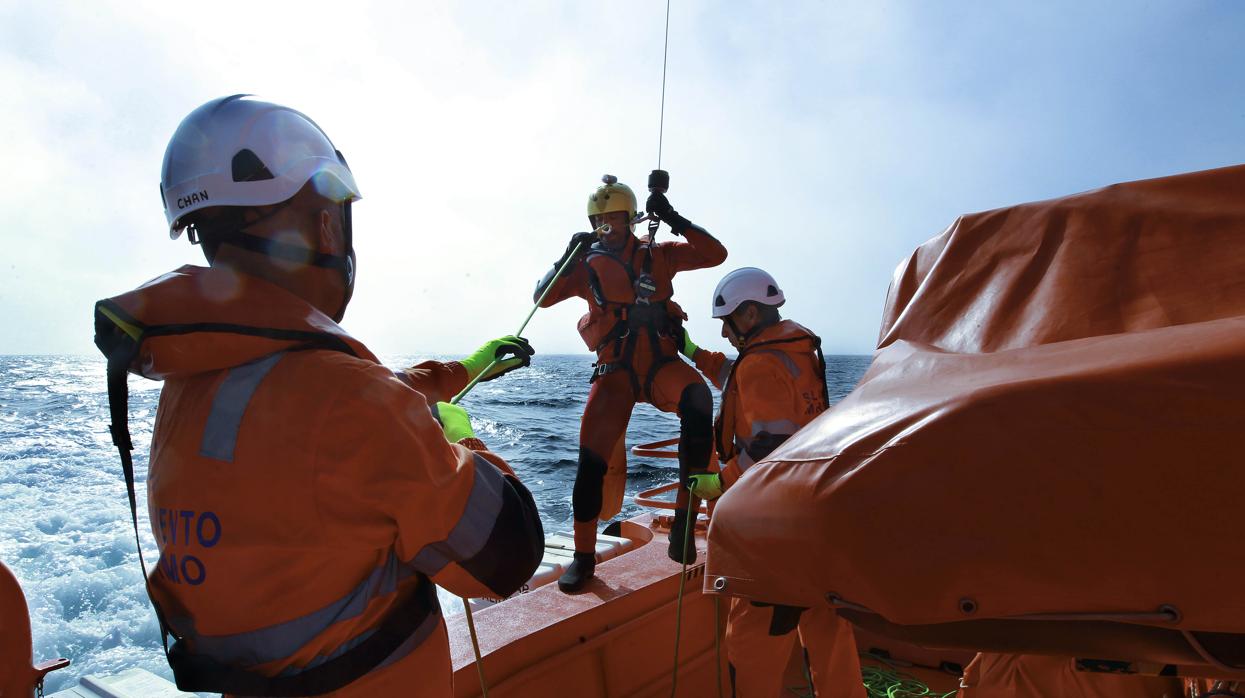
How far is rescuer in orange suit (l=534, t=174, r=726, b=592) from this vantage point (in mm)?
4074

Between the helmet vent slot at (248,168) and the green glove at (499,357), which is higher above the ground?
the helmet vent slot at (248,168)

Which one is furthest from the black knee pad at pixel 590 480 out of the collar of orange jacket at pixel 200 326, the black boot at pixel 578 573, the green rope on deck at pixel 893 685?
the collar of orange jacket at pixel 200 326

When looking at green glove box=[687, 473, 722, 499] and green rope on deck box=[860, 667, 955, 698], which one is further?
green rope on deck box=[860, 667, 955, 698]

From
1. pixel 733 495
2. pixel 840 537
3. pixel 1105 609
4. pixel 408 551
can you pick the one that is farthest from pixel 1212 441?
pixel 408 551

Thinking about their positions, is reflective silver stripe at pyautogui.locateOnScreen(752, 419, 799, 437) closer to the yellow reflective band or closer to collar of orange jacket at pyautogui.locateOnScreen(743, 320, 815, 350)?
collar of orange jacket at pyautogui.locateOnScreen(743, 320, 815, 350)

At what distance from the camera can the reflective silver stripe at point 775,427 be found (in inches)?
129

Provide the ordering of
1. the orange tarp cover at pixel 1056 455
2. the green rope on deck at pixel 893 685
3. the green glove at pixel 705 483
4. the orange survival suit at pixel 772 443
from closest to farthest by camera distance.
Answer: the orange tarp cover at pixel 1056 455
the orange survival suit at pixel 772 443
the green glove at pixel 705 483
the green rope on deck at pixel 893 685

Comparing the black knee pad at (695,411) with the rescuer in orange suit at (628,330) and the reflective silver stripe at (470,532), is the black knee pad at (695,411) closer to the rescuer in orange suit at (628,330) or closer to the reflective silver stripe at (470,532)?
the rescuer in orange suit at (628,330)

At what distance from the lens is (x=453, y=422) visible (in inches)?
67.7

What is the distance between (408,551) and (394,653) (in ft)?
0.78

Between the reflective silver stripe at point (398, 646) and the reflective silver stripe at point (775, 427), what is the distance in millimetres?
2127

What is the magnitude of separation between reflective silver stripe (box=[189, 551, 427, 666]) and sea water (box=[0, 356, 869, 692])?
0.77 meters

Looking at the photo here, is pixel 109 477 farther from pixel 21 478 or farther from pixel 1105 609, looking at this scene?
pixel 1105 609

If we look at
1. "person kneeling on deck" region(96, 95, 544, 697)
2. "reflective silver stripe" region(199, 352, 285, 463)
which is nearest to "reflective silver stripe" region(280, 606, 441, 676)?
"person kneeling on deck" region(96, 95, 544, 697)
